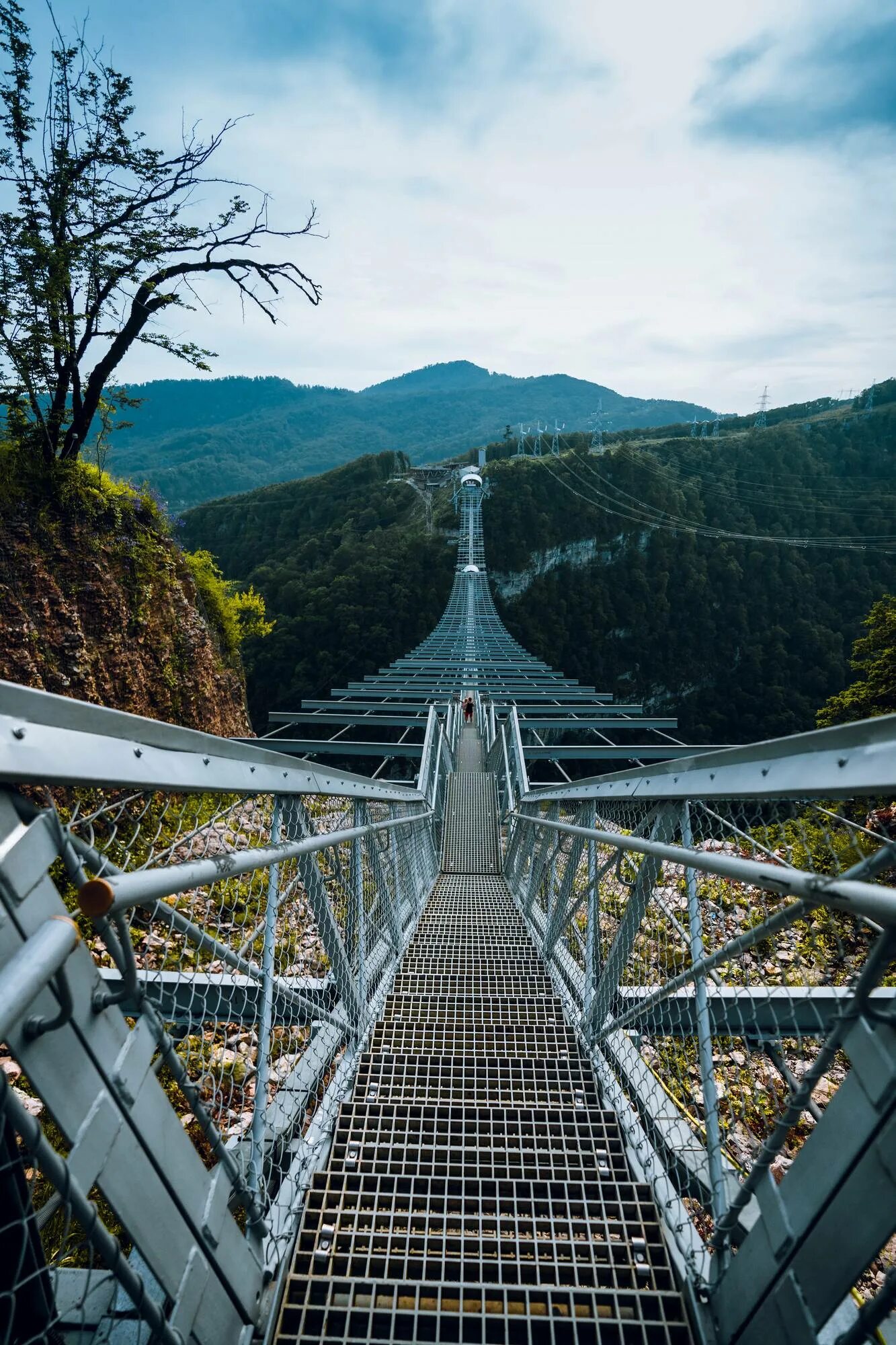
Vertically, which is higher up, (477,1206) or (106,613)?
(106,613)

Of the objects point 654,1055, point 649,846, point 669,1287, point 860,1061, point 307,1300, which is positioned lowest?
point 654,1055

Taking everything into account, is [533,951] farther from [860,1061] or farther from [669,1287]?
[860,1061]

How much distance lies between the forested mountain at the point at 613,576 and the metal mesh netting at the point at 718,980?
35.2 m

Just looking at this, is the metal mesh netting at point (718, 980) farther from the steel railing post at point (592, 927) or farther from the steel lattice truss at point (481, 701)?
the steel lattice truss at point (481, 701)

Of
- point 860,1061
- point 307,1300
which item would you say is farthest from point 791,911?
point 307,1300

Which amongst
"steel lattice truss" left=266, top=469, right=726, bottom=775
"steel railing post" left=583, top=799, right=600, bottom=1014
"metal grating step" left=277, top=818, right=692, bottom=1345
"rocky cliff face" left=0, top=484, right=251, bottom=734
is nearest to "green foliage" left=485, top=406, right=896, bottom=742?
"steel lattice truss" left=266, top=469, right=726, bottom=775

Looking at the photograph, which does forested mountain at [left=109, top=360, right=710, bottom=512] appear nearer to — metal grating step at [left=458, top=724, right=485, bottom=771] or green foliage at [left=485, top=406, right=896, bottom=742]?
green foliage at [left=485, top=406, right=896, bottom=742]

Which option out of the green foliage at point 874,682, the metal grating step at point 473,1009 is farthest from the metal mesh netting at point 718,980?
the green foliage at point 874,682

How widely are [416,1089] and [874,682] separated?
1733cm

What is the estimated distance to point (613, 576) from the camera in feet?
179

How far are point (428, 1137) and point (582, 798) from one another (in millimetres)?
1452

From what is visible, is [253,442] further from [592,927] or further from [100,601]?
[592,927]

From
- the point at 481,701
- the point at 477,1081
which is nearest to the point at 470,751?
the point at 481,701

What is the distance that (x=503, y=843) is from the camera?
9.78 m
